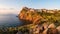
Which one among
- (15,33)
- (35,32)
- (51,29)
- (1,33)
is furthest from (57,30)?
(1,33)

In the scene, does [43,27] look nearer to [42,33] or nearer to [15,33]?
[42,33]

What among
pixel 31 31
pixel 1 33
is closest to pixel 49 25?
pixel 31 31

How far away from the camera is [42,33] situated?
64.1 m

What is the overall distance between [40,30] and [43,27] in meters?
1.70

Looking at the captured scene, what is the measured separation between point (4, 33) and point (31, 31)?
865cm

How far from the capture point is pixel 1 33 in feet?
211

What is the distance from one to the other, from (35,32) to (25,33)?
339cm

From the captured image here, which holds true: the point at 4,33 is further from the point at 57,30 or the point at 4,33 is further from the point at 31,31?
the point at 57,30

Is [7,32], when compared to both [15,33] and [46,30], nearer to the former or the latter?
[15,33]

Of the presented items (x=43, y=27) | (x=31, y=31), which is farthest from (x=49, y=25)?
(x=31, y=31)

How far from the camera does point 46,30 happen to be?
208 feet

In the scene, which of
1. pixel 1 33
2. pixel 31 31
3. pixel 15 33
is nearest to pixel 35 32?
pixel 31 31

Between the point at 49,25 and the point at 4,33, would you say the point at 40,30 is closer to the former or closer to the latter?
the point at 49,25

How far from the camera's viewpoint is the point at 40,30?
217ft
